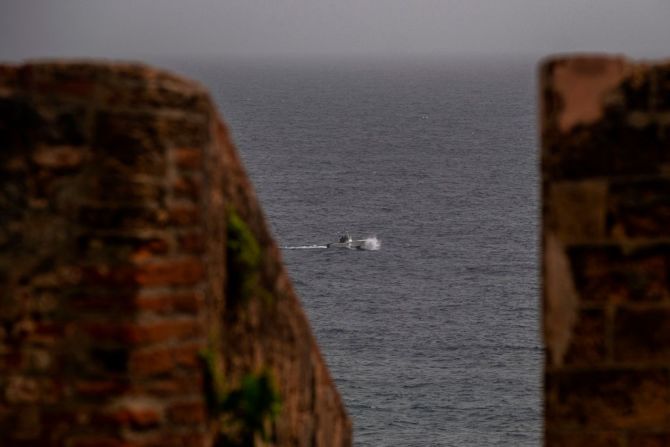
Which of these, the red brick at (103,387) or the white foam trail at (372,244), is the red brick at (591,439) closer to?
the red brick at (103,387)

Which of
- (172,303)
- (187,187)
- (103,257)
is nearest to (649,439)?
(172,303)

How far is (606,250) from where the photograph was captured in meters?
7.14

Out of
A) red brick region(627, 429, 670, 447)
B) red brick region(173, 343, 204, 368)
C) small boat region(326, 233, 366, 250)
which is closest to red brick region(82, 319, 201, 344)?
red brick region(173, 343, 204, 368)

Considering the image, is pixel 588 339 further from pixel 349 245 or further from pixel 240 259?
pixel 349 245

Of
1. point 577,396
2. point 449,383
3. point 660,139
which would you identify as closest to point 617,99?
point 660,139

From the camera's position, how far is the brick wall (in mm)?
7059

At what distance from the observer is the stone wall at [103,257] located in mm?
6602

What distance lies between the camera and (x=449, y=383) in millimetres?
85188

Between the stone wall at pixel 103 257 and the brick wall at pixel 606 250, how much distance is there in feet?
5.86

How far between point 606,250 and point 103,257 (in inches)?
99.5

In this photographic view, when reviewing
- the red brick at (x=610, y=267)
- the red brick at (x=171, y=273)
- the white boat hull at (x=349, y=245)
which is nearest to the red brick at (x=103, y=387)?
the red brick at (x=171, y=273)

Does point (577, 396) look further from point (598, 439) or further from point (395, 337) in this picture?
point (395, 337)

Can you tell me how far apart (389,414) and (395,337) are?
1868 centimetres

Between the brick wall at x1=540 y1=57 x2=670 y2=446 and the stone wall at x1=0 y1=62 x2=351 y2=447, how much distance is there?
1785 mm
